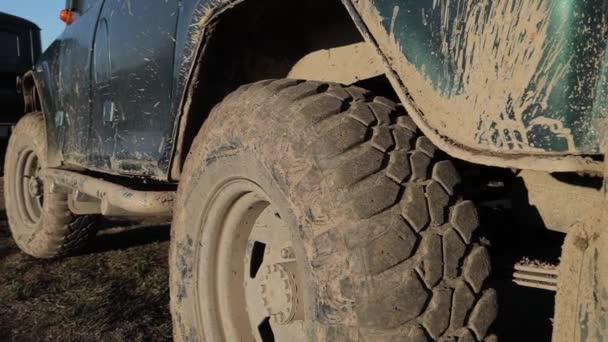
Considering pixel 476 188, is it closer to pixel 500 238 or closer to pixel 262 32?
pixel 500 238

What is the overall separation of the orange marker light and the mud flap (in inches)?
144

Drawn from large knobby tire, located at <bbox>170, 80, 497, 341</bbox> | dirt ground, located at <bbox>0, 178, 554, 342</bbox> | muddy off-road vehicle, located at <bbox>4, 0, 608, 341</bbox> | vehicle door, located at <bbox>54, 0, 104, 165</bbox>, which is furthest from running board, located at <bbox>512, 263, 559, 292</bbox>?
vehicle door, located at <bbox>54, 0, 104, 165</bbox>

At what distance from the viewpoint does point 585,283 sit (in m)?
1.27

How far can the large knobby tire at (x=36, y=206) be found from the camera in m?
4.46

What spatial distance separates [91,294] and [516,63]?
129 inches

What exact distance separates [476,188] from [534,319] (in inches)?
30.3

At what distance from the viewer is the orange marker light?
13.6 ft

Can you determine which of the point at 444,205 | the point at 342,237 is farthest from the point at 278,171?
the point at 444,205

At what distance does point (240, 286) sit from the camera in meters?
2.25

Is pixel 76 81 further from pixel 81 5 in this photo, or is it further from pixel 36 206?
pixel 36 206

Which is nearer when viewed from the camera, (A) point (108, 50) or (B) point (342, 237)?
(B) point (342, 237)

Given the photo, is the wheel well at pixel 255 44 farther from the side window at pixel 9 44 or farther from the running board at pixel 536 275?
the side window at pixel 9 44

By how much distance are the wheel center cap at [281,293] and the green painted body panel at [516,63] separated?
2.29 feet

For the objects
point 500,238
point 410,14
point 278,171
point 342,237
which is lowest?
point 500,238
